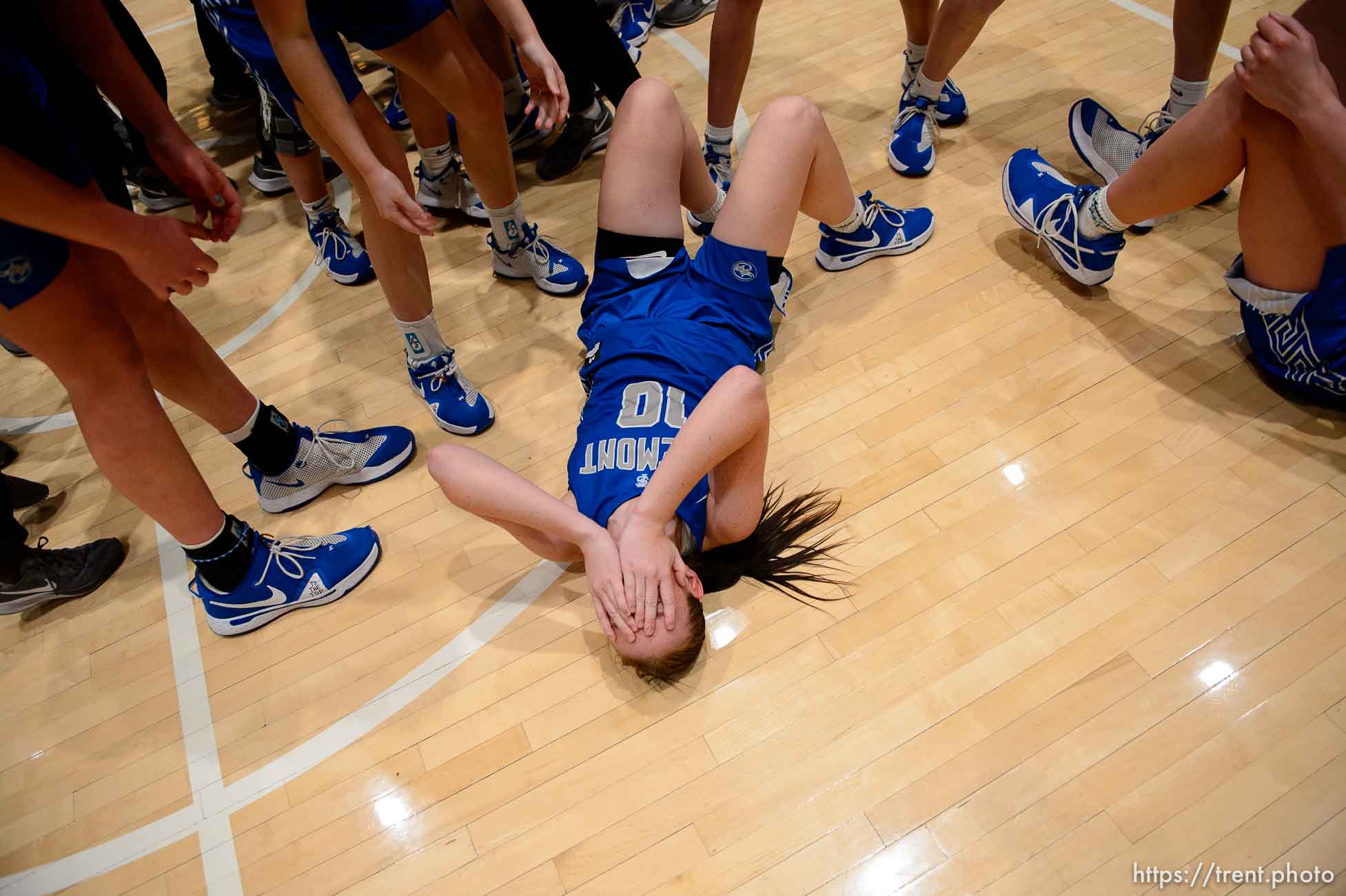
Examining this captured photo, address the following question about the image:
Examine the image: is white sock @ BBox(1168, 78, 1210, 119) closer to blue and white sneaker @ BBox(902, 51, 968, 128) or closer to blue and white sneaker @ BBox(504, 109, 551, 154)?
blue and white sneaker @ BBox(902, 51, 968, 128)

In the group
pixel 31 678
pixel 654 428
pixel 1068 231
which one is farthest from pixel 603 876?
pixel 1068 231

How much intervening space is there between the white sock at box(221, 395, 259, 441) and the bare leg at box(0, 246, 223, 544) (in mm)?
268

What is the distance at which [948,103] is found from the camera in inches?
108

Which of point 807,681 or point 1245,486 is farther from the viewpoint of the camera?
point 1245,486

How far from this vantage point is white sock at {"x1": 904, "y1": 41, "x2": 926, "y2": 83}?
106 inches

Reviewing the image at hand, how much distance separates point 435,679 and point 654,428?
74cm

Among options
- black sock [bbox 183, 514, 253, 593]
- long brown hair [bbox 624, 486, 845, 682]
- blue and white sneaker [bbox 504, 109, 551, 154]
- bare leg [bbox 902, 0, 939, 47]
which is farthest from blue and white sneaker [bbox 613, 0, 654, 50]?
black sock [bbox 183, 514, 253, 593]

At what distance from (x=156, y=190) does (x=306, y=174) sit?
0.91 metres

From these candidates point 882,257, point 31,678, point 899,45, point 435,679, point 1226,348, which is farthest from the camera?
point 899,45

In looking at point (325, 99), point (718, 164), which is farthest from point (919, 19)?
point (325, 99)

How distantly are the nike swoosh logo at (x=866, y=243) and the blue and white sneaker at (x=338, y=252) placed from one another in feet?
5.00

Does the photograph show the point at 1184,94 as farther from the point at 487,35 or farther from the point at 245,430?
the point at 245,430

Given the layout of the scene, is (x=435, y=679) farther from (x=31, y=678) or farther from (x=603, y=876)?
(x=31, y=678)

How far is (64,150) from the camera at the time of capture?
127 cm
